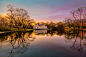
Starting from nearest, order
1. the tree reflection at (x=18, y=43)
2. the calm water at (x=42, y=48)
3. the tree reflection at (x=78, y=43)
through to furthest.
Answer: the calm water at (x=42, y=48)
the tree reflection at (x=18, y=43)
the tree reflection at (x=78, y=43)

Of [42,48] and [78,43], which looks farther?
[78,43]

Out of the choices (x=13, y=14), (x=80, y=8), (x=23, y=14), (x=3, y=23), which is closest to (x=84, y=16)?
(x=80, y=8)

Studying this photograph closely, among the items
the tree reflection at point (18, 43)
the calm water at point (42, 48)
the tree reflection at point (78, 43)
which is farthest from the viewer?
the tree reflection at point (78, 43)

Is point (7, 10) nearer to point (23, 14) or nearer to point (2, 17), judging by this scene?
point (23, 14)

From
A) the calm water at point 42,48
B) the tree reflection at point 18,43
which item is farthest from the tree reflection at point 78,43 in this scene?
the tree reflection at point 18,43

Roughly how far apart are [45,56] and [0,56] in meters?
4.47

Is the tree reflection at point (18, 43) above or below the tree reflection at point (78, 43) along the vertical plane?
above

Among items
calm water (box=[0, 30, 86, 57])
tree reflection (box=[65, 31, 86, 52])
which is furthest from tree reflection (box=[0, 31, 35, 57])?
tree reflection (box=[65, 31, 86, 52])

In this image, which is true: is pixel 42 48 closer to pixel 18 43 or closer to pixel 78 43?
pixel 18 43

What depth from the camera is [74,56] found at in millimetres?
6035

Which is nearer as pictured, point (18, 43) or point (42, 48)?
point (42, 48)

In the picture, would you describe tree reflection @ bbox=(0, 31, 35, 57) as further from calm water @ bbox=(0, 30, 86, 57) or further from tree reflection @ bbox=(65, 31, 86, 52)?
tree reflection @ bbox=(65, 31, 86, 52)

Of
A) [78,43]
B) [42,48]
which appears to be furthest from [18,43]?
[78,43]

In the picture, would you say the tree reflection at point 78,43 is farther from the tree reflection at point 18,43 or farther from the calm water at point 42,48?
the tree reflection at point 18,43
